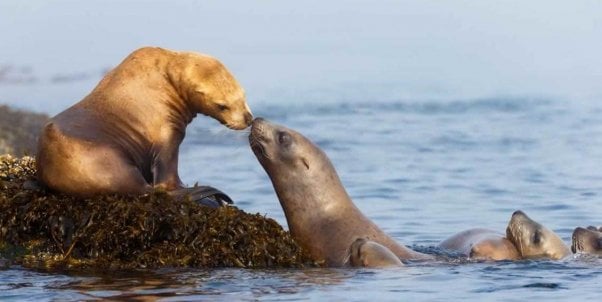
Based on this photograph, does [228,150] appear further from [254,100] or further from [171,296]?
[171,296]

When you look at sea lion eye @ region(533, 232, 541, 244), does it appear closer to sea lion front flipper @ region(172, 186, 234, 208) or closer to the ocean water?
the ocean water

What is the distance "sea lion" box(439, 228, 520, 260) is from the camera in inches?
563

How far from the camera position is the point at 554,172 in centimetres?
2442

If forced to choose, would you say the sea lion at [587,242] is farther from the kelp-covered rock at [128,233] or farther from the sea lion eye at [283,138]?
the kelp-covered rock at [128,233]

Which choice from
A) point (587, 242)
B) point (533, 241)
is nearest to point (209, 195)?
point (533, 241)

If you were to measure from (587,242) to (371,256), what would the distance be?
2.62 m

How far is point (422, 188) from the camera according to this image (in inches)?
888

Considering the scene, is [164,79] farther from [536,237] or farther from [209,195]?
[536,237]

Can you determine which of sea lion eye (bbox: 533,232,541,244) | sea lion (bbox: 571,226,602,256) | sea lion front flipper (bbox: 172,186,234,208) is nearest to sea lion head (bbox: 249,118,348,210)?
sea lion front flipper (bbox: 172,186,234,208)

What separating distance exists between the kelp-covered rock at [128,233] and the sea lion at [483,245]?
1966 millimetres

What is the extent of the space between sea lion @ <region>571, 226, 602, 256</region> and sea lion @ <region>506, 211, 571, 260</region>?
0.69 feet

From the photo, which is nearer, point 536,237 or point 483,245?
point 483,245

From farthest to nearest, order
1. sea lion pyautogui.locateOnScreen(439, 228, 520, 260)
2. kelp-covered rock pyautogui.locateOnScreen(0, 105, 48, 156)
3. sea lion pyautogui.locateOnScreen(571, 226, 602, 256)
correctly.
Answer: kelp-covered rock pyautogui.locateOnScreen(0, 105, 48, 156)
sea lion pyautogui.locateOnScreen(571, 226, 602, 256)
sea lion pyautogui.locateOnScreen(439, 228, 520, 260)

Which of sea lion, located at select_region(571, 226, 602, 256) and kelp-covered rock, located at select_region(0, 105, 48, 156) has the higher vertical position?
kelp-covered rock, located at select_region(0, 105, 48, 156)
